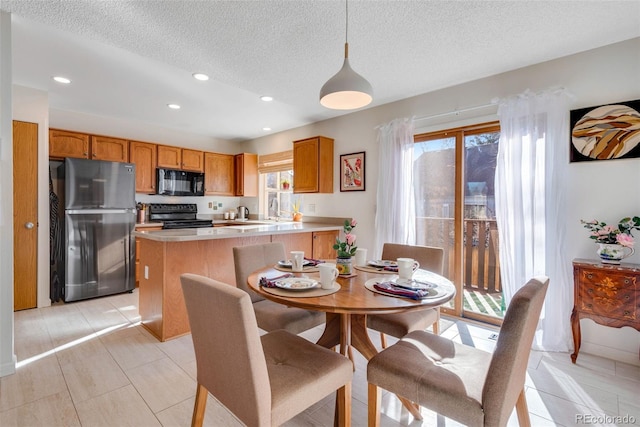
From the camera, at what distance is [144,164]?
440 cm

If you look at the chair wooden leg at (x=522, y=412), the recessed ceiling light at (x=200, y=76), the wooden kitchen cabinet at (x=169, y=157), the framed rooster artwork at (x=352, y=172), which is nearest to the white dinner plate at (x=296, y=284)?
the chair wooden leg at (x=522, y=412)

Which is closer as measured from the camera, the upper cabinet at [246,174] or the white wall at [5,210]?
the white wall at [5,210]

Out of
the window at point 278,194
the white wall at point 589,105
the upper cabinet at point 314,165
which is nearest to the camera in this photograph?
the white wall at point 589,105

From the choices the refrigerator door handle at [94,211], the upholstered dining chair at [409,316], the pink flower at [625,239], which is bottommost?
the upholstered dining chair at [409,316]

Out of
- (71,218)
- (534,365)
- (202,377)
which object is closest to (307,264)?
(202,377)

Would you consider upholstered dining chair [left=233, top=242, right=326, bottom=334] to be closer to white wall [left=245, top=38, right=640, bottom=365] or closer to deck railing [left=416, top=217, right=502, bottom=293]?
deck railing [left=416, top=217, right=502, bottom=293]

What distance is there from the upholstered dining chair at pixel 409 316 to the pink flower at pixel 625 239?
3.86 ft

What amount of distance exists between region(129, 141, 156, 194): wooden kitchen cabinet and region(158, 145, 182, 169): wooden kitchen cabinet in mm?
98

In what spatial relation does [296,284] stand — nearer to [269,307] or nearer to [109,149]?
[269,307]

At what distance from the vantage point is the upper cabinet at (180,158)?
181 inches

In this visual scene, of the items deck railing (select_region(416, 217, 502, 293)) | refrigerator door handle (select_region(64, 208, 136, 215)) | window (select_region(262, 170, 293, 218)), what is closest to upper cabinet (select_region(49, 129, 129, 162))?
refrigerator door handle (select_region(64, 208, 136, 215))

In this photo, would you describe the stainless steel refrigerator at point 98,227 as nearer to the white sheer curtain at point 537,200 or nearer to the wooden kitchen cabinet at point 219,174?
the wooden kitchen cabinet at point 219,174

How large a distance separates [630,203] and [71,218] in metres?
5.31

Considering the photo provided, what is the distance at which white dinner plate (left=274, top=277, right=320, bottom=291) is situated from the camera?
1419 millimetres
